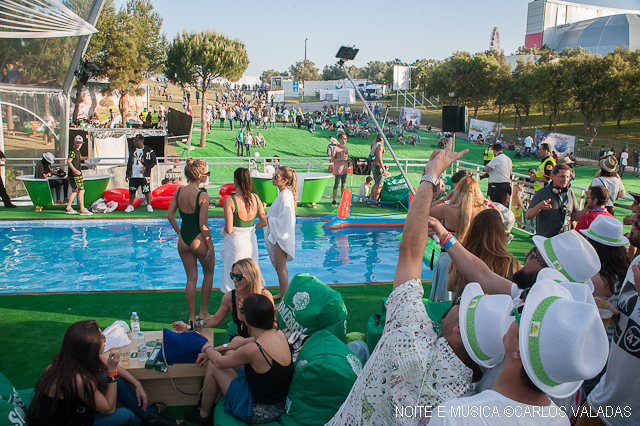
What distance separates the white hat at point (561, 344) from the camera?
113cm

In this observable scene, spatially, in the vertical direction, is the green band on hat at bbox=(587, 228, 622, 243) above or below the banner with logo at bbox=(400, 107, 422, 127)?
below

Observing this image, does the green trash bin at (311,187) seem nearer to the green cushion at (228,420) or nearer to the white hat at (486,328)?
the green cushion at (228,420)

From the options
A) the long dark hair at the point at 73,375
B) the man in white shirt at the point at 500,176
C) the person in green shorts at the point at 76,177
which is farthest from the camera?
the person in green shorts at the point at 76,177

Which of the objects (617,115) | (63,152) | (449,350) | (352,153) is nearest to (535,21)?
(617,115)

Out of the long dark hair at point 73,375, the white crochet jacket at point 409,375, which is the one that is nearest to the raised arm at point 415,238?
the white crochet jacket at point 409,375

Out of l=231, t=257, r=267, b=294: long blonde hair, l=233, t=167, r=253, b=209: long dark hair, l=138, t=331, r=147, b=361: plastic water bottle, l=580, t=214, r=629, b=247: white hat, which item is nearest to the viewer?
l=580, t=214, r=629, b=247: white hat

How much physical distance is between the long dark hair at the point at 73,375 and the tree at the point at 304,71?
85.9 m

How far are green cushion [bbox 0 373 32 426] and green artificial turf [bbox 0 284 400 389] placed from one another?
1.10 meters

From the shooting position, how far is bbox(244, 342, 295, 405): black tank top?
2971 mm

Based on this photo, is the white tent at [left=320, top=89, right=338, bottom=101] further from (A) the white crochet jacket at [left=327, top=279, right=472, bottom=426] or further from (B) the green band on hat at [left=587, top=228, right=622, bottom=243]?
(A) the white crochet jacket at [left=327, top=279, right=472, bottom=426]

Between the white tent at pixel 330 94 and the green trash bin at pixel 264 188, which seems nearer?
the green trash bin at pixel 264 188

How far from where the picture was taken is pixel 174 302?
5.53 metres

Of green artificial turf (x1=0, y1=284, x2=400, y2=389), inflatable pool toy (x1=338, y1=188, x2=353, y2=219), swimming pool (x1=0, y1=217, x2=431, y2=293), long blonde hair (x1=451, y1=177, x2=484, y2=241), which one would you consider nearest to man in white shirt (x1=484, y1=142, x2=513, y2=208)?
swimming pool (x1=0, y1=217, x2=431, y2=293)

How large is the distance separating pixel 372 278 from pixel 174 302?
11.1 ft
